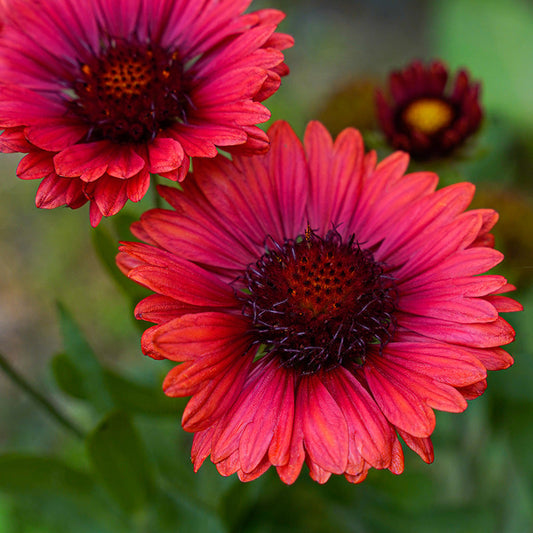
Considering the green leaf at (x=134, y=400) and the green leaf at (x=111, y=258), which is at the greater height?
the green leaf at (x=111, y=258)

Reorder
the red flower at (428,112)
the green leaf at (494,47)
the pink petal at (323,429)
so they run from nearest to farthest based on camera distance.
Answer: the pink petal at (323,429), the red flower at (428,112), the green leaf at (494,47)

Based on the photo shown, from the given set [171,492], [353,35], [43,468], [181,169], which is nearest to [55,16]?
[181,169]

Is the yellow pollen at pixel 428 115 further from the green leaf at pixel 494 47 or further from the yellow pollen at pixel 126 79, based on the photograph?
the green leaf at pixel 494 47

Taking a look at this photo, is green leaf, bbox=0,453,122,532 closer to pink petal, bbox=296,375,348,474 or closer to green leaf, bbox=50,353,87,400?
green leaf, bbox=50,353,87,400

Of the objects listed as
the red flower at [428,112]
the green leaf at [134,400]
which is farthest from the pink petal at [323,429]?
the red flower at [428,112]

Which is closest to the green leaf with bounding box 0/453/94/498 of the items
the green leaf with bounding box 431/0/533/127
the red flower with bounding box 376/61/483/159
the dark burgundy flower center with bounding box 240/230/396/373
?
the dark burgundy flower center with bounding box 240/230/396/373

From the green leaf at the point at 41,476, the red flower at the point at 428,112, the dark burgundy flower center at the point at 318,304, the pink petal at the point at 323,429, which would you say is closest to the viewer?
the pink petal at the point at 323,429

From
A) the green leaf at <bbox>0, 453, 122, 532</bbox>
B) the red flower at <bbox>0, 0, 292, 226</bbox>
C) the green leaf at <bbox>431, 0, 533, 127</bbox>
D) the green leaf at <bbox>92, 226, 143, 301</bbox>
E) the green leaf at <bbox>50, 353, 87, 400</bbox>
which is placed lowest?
the green leaf at <bbox>431, 0, 533, 127</bbox>

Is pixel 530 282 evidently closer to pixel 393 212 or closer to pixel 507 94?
pixel 393 212
